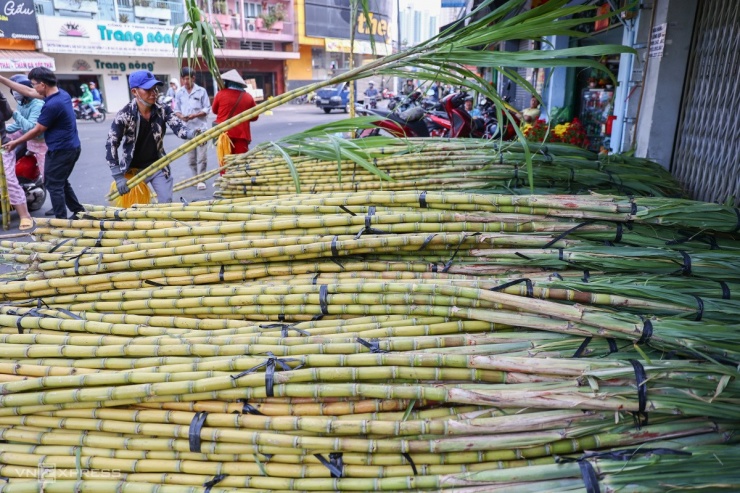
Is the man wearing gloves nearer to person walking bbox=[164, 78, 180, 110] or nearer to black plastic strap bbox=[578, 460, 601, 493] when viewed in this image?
black plastic strap bbox=[578, 460, 601, 493]

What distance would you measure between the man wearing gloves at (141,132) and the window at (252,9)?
95.1 ft

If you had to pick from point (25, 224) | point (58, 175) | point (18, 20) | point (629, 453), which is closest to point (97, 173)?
point (25, 224)

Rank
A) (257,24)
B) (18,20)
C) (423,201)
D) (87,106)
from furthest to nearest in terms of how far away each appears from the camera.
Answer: (257,24) < (18,20) < (87,106) < (423,201)

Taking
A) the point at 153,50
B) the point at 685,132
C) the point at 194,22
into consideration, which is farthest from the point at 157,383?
the point at 153,50

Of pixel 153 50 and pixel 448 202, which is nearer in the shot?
pixel 448 202

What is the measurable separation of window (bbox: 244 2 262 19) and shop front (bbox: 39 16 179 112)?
24.2 feet

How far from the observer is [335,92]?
25.4m

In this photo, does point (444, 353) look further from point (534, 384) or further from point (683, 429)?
point (683, 429)

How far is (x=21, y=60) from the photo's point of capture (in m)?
18.3

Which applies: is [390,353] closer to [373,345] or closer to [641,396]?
[373,345]

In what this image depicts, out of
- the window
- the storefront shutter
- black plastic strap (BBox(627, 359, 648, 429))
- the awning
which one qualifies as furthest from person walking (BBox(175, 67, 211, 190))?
the window

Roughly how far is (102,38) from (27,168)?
18.7 m

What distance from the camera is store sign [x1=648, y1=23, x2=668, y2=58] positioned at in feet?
12.6

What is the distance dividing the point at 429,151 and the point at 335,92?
23524mm
